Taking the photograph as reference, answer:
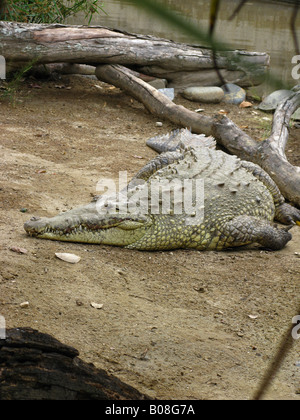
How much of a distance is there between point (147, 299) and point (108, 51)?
19.4 feet

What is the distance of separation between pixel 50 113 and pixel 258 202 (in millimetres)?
4196

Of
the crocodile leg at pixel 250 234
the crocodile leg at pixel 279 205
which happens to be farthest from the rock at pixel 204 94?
the crocodile leg at pixel 250 234

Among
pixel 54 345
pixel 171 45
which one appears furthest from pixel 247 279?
pixel 171 45

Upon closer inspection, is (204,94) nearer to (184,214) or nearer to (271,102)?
(271,102)

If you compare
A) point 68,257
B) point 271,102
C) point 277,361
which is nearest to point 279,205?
point 68,257

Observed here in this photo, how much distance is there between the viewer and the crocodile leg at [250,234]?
4.77m

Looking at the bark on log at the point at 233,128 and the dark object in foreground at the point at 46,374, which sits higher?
the dark object in foreground at the point at 46,374

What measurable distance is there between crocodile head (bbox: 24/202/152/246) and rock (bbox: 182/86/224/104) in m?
5.32

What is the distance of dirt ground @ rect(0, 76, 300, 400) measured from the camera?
2945 mm

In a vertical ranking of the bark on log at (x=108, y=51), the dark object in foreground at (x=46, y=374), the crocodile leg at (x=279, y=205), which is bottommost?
the crocodile leg at (x=279, y=205)

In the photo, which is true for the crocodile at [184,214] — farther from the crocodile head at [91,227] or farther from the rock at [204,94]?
the rock at [204,94]

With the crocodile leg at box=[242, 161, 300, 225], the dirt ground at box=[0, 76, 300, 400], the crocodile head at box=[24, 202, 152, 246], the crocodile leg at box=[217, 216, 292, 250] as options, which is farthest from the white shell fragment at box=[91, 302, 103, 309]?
the crocodile leg at box=[242, 161, 300, 225]
